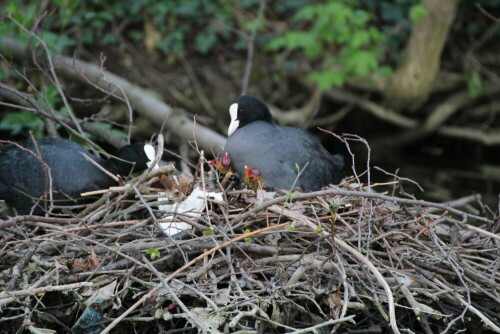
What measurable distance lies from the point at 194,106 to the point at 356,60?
76.8 inches

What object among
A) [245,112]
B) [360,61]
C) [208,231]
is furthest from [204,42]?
[208,231]

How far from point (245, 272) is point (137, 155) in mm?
1813

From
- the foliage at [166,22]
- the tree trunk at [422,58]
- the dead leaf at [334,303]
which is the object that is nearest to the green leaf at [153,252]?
the dead leaf at [334,303]

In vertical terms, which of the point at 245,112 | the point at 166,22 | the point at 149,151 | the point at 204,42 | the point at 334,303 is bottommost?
the point at 204,42

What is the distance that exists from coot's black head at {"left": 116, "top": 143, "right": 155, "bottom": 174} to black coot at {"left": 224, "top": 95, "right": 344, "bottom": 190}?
0.57 m

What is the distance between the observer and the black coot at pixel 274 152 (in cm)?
409

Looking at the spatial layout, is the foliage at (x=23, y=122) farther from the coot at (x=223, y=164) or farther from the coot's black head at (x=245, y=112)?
the coot at (x=223, y=164)

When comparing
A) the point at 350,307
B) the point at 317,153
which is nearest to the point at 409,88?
the point at 317,153

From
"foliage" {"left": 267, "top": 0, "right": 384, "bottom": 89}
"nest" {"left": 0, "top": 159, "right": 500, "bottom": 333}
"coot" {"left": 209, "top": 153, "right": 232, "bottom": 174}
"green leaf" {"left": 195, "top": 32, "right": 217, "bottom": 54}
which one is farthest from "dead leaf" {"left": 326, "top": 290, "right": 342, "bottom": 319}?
"green leaf" {"left": 195, "top": 32, "right": 217, "bottom": 54}

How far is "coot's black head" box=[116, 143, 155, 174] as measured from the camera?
4.61 m

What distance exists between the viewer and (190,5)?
9508mm

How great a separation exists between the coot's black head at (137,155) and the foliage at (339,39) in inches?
147

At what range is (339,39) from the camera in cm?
782

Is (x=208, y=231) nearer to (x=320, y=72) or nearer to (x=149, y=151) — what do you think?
(x=149, y=151)
